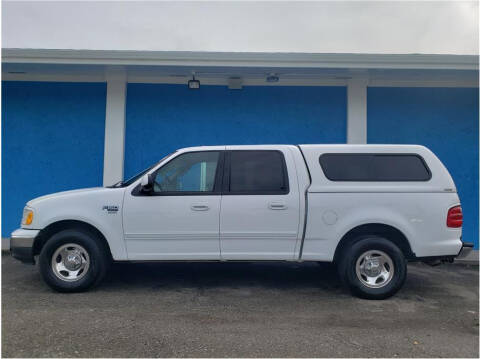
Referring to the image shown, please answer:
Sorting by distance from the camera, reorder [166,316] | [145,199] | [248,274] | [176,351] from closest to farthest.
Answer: [176,351] → [166,316] → [145,199] → [248,274]

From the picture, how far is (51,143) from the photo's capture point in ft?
28.8

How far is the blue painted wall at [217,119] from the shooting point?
28.8 ft

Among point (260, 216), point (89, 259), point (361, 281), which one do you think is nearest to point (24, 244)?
point (89, 259)

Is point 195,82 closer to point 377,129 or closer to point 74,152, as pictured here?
point 74,152

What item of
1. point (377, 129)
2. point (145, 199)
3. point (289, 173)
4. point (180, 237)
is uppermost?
point (377, 129)

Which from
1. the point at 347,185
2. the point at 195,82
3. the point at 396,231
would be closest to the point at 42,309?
the point at 347,185

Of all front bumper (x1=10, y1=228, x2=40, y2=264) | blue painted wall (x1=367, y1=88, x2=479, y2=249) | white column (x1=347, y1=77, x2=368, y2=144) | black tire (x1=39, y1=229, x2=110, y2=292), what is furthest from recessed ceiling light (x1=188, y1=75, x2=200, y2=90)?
front bumper (x1=10, y1=228, x2=40, y2=264)

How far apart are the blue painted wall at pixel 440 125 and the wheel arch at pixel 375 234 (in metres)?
3.92

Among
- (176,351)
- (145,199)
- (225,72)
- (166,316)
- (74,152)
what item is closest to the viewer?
(176,351)

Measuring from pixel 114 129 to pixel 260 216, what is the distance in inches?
192

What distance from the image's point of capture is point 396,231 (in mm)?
5297

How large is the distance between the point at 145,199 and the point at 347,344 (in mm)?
3036

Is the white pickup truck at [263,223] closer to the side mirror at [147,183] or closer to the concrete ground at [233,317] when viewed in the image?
the side mirror at [147,183]

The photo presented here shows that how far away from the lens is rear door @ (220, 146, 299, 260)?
5.21 metres
